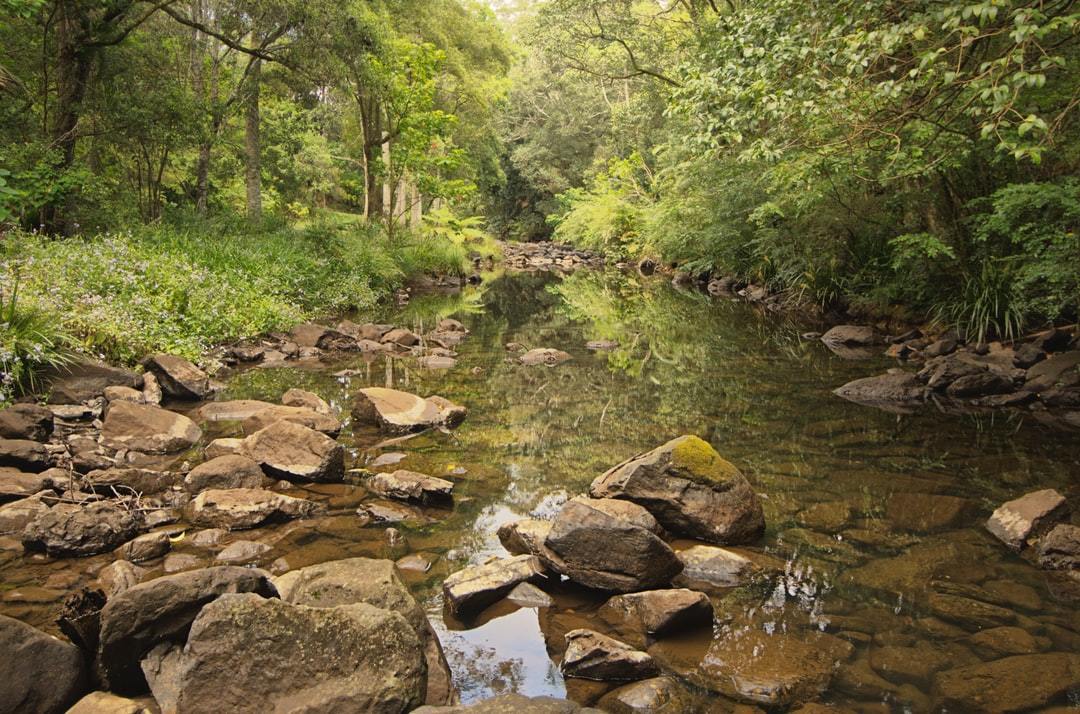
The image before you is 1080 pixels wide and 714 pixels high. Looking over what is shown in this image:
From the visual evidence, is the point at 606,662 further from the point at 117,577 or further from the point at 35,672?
the point at 117,577

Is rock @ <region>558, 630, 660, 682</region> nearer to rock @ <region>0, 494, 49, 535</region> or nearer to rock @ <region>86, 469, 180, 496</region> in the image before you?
rock @ <region>0, 494, 49, 535</region>

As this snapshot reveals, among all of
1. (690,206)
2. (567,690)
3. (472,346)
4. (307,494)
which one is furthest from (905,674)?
(690,206)

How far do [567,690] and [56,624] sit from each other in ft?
9.24

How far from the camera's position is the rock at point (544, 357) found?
40.8 feet

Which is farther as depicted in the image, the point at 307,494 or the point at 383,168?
the point at 383,168

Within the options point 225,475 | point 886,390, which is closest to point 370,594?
point 225,475

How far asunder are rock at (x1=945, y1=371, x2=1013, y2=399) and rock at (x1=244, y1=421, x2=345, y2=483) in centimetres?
823

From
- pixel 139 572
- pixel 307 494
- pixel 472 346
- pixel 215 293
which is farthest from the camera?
pixel 472 346

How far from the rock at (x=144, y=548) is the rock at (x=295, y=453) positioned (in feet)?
4.75

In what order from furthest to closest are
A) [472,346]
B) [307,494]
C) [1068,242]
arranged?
1. [472,346]
2. [1068,242]
3. [307,494]

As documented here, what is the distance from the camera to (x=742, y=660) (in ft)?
13.0

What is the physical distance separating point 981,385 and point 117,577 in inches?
401

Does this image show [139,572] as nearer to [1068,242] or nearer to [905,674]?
[905,674]

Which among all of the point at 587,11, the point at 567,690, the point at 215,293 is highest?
the point at 587,11
